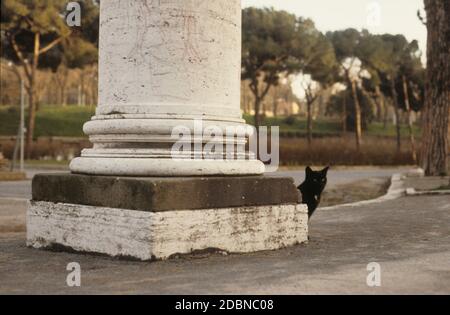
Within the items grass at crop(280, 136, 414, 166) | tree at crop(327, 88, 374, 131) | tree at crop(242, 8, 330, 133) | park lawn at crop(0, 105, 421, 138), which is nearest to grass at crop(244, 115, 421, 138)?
park lawn at crop(0, 105, 421, 138)

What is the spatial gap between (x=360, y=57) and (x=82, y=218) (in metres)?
50.4

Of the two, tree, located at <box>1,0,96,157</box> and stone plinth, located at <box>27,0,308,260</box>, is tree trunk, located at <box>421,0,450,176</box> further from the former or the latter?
tree, located at <box>1,0,96,157</box>

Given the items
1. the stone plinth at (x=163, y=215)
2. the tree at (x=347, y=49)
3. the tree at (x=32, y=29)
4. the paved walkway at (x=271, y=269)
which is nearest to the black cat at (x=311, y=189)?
the paved walkway at (x=271, y=269)

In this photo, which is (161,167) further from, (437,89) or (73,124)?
(73,124)

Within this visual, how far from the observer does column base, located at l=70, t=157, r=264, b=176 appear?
18.4 ft

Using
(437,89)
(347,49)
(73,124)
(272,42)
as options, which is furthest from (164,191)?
(73,124)

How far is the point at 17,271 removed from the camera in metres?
4.94

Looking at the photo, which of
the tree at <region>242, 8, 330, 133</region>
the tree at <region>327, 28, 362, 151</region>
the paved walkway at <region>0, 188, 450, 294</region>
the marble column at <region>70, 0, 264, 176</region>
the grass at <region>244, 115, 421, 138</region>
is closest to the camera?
the paved walkway at <region>0, 188, 450, 294</region>

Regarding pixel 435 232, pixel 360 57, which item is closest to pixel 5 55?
pixel 360 57

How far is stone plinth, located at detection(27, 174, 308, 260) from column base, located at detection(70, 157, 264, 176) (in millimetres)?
122

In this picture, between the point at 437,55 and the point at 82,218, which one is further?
the point at 437,55

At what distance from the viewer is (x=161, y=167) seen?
561 cm
